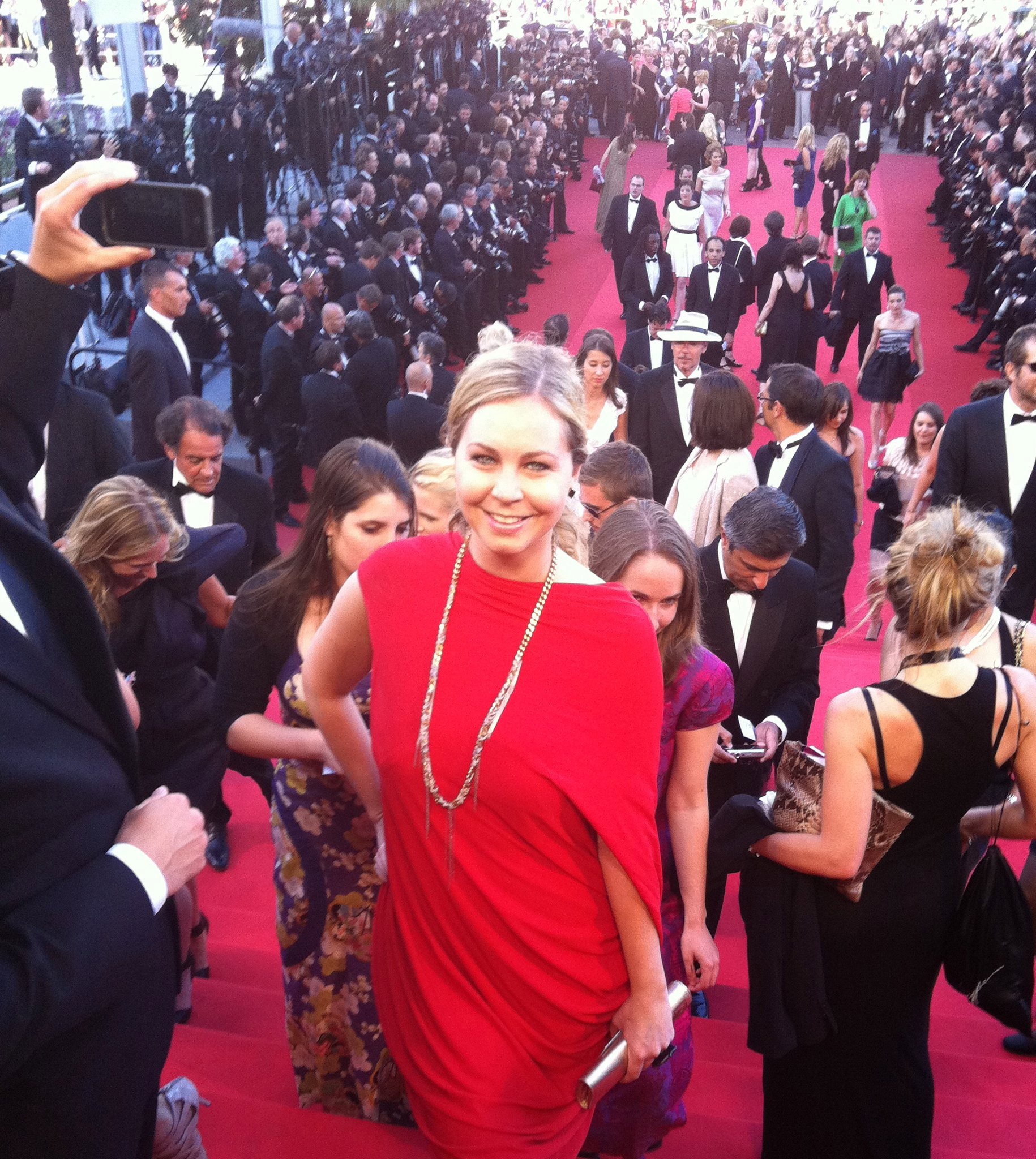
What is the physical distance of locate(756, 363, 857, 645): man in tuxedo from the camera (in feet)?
14.1

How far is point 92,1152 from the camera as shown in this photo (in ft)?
4.19

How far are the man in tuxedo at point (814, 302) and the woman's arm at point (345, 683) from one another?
8.27 metres

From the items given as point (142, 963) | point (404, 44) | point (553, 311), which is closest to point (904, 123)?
point (404, 44)

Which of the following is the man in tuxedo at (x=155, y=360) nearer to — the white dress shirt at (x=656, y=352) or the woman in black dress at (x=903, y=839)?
the white dress shirt at (x=656, y=352)

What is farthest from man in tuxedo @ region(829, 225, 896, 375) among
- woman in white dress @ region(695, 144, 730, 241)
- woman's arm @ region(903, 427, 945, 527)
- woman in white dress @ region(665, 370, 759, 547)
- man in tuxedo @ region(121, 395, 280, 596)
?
man in tuxedo @ region(121, 395, 280, 596)

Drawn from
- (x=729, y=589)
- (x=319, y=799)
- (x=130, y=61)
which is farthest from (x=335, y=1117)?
(x=130, y=61)

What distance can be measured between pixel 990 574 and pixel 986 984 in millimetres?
821

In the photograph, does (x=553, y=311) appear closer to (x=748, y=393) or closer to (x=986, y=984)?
(x=748, y=393)

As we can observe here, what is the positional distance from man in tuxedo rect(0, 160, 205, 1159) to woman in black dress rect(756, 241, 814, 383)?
8.53 metres

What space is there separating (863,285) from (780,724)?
7249 mm

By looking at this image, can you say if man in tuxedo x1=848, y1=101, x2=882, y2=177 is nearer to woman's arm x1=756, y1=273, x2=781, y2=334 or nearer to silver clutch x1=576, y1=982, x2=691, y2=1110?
woman's arm x1=756, y1=273, x2=781, y2=334

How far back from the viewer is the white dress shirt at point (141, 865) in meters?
1.22

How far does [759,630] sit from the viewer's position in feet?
10.2

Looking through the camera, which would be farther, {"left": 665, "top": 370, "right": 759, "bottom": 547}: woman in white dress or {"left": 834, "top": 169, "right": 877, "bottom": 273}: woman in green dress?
{"left": 834, "top": 169, "right": 877, "bottom": 273}: woman in green dress
